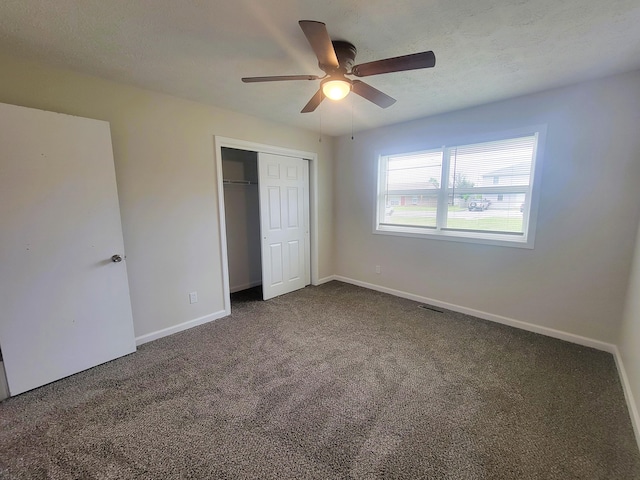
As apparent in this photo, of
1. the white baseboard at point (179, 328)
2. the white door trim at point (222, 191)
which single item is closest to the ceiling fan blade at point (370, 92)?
the white door trim at point (222, 191)

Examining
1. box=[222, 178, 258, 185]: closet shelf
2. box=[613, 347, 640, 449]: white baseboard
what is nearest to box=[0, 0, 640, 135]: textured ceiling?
box=[222, 178, 258, 185]: closet shelf

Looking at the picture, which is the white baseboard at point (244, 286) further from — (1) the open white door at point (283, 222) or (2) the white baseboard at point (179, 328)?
(2) the white baseboard at point (179, 328)

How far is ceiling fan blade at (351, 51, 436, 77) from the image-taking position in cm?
144

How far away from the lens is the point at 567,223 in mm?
2502

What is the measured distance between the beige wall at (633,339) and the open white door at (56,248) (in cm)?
376

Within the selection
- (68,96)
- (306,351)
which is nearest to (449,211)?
(306,351)

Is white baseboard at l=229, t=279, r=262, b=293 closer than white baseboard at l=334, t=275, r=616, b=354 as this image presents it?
No

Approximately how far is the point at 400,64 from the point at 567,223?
88.3 inches

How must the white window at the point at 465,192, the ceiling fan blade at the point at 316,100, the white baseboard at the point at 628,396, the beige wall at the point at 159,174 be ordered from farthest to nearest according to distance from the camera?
the white window at the point at 465,192, the beige wall at the point at 159,174, the ceiling fan blade at the point at 316,100, the white baseboard at the point at 628,396

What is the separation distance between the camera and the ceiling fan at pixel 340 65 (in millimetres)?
1378

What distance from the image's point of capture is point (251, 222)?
14.0ft

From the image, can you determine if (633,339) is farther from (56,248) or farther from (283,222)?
(56,248)

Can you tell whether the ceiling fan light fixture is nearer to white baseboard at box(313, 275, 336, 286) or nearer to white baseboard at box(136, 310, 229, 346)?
white baseboard at box(136, 310, 229, 346)

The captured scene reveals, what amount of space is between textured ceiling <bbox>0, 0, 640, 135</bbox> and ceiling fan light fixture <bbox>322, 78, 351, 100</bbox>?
257 millimetres
